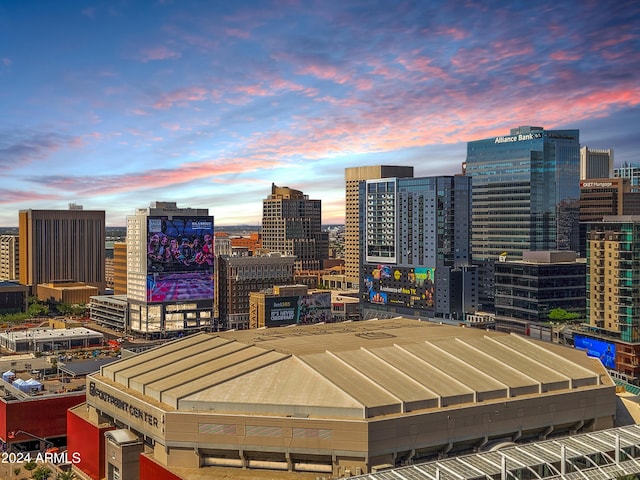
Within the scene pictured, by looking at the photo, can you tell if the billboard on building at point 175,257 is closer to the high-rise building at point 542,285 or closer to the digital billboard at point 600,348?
the high-rise building at point 542,285

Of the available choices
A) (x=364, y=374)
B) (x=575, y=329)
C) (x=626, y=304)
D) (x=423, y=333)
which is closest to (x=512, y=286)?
(x=575, y=329)

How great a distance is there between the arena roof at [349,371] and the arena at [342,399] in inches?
5.7

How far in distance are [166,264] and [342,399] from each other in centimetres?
13496

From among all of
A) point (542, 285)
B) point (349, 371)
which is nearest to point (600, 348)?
point (542, 285)

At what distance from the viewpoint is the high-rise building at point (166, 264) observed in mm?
193750

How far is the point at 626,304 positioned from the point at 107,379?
299 feet

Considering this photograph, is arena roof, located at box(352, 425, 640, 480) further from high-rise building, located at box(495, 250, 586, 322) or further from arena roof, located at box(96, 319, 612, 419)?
high-rise building, located at box(495, 250, 586, 322)

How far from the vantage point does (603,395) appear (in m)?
79.5

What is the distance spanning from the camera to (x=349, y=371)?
74.8 m

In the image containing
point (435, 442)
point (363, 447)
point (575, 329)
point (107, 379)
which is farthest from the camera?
point (575, 329)

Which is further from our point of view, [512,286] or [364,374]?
[512,286]

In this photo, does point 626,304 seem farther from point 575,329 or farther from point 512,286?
point 512,286

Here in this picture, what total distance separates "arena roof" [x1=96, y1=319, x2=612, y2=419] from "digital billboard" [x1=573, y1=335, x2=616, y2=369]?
1953 inches

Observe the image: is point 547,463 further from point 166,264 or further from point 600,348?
point 166,264
